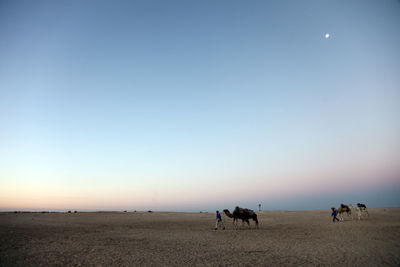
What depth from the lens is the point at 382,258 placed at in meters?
12.9

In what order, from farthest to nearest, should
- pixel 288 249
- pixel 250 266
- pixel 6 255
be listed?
pixel 288 249
pixel 6 255
pixel 250 266

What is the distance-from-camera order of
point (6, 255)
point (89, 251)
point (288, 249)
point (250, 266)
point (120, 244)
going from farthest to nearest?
point (120, 244), point (288, 249), point (89, 251), point (6, 255), point (250, 266)

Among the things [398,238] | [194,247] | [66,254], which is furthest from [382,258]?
[66,254]

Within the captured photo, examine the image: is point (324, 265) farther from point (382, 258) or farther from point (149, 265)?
point (149, 265)

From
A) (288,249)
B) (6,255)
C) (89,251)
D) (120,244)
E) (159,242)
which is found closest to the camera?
(6,255)

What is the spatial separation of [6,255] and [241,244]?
13864 millimetres

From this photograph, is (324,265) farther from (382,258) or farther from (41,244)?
(41,244)

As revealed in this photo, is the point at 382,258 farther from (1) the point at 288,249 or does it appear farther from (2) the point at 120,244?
(2) the point at 120,244

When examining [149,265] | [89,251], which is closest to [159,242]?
[89,251]

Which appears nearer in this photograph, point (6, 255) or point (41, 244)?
point (6, 255)

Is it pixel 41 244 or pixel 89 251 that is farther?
pixel 41 244

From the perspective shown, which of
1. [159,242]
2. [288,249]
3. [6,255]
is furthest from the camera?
[159,242]

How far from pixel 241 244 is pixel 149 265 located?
7.66m

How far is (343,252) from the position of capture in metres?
14.3
